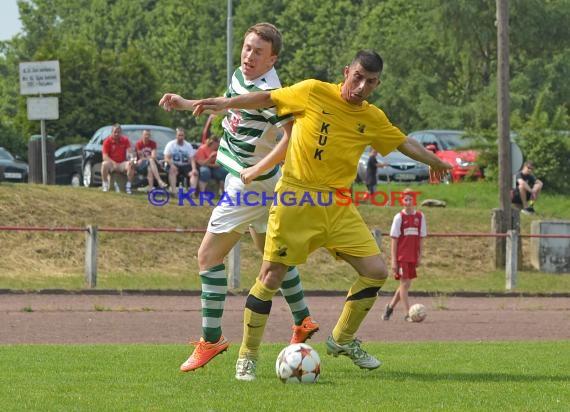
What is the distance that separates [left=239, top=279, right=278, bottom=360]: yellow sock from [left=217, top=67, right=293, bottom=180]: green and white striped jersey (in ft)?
2.95

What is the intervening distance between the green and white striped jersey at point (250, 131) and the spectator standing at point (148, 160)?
55.5ft

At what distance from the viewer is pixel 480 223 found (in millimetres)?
29500

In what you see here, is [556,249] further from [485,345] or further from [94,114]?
[94,114]

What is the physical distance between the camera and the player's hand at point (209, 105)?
939 centimetres

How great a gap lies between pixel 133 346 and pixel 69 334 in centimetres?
229

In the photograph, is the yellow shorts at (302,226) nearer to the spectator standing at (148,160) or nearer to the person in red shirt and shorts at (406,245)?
the person in red shirt and shorts at (406,245)

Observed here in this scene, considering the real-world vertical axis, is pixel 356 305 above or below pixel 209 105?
below

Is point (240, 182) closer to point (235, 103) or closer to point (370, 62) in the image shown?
point (235, 103)

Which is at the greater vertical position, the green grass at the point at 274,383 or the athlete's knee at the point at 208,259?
the athlete's knee at the point at 208,259

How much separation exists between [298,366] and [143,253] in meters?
15.8

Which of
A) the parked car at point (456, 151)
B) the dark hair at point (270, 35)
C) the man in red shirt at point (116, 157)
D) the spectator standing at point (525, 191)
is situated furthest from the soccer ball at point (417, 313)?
the parked car at point (456, 151)

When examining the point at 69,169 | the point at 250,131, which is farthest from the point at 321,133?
the point at 69,169

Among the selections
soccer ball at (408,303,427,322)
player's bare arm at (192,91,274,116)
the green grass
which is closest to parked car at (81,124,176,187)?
soccer ball at (408,303,427,322)

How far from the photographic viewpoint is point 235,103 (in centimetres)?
953
